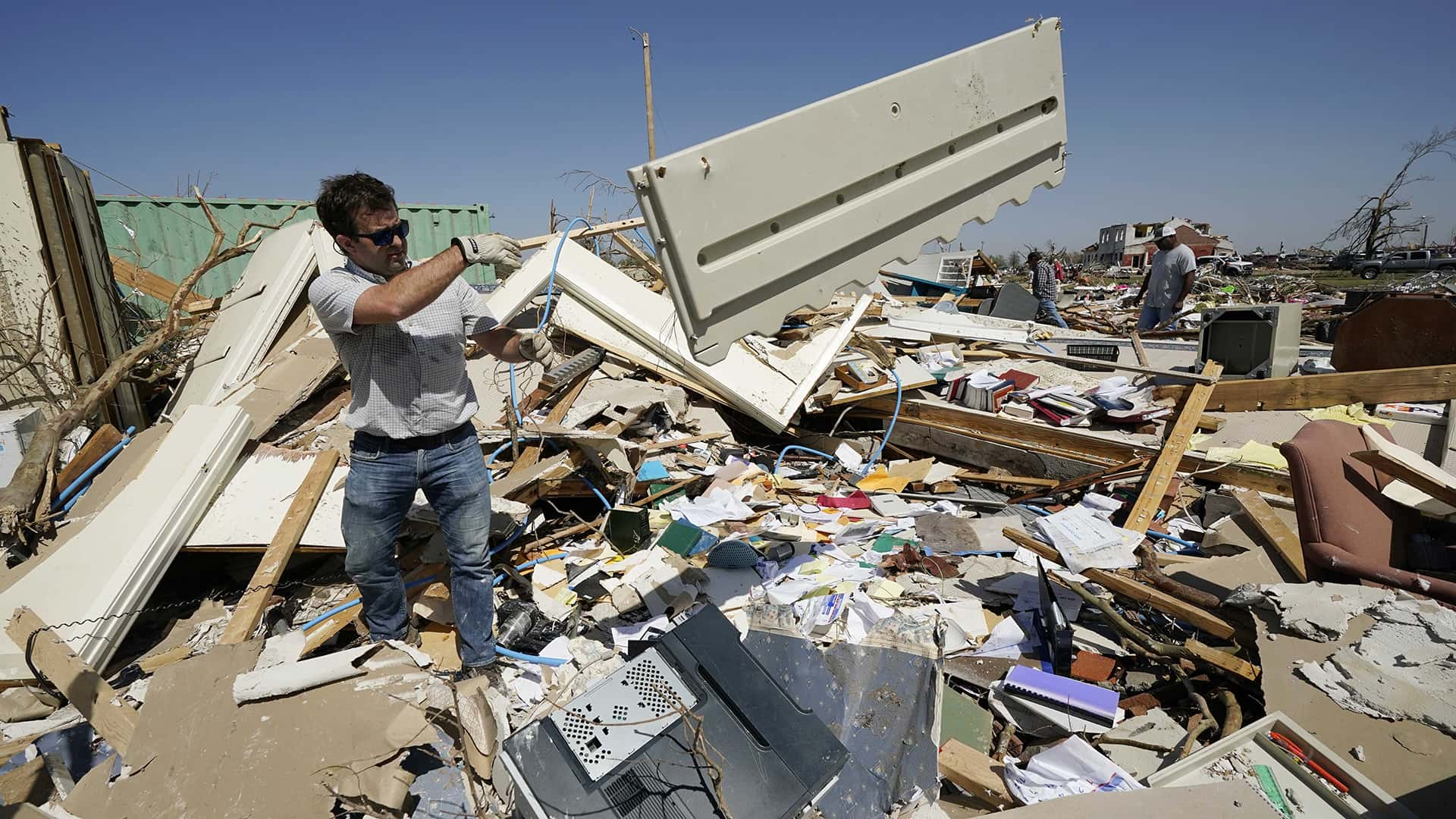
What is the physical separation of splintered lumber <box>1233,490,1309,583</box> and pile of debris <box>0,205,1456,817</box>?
3 centimetres

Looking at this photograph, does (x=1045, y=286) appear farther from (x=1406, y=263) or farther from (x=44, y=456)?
(x=1406, y=263)

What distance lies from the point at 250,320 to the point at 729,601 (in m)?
3.66

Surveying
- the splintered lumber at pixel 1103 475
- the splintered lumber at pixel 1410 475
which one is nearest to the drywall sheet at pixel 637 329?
the splintered lumber at pixel 1103 475

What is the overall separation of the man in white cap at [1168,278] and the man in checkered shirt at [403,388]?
7.62 m

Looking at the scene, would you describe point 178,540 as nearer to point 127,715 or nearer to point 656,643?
point 127,715

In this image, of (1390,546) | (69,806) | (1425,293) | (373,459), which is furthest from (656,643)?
(1425,293)

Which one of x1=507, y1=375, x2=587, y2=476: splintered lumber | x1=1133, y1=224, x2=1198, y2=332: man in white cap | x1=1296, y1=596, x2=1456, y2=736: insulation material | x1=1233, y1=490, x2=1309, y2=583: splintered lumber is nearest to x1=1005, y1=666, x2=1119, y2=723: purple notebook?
x1=1296, y1=596, x2=1456, y2=736: insulation material

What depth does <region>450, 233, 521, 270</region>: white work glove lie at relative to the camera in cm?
203

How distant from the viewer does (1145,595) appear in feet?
8.64

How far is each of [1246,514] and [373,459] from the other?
12.9 ft

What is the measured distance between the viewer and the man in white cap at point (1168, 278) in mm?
7449

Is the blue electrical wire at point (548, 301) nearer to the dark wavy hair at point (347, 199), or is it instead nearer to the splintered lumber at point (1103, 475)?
the dark wavy hair at point (347, 199)

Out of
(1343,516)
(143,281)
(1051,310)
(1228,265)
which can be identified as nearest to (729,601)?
(1343,516)

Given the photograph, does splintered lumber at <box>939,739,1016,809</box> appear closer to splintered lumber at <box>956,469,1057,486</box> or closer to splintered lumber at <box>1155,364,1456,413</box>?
splintered lumber at <box>956,469,1057,486</box>
